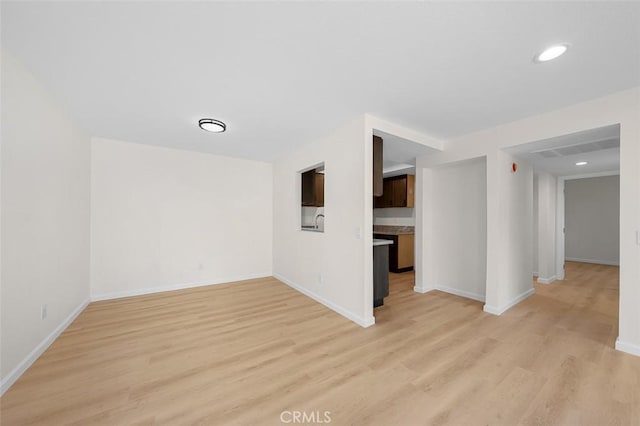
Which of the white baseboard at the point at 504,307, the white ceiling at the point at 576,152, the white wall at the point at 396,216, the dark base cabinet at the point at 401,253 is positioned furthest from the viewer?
the white wall at the point at 396,216

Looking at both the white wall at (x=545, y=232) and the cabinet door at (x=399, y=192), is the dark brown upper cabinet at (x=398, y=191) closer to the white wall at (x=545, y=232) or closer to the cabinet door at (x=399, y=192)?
the cabinet door at (x=399, y=192)

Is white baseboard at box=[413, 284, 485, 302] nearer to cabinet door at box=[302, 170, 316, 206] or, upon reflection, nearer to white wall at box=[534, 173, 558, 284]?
white wall at box=[534, 173, 558, 284]

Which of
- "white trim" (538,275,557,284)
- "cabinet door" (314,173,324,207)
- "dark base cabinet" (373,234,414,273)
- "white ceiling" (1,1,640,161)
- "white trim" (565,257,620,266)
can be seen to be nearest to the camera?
"white ceiling" (1,1,640,161)

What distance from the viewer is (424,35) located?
151 cm

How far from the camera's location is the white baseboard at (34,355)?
164 centimetres

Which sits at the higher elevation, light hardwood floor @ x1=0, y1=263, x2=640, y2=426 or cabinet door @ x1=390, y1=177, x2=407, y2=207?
cabinet door @ x1=390, y1=177, x2=407, y2=207

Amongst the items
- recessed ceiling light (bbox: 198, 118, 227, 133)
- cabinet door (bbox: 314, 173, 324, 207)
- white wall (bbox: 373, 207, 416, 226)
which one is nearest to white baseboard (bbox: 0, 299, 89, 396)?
recessed ceiling light (bbox: 198, 118, 227, 133)

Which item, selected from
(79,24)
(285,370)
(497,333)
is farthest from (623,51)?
(79,24)

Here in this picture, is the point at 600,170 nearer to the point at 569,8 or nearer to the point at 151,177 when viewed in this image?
the point at 569,8

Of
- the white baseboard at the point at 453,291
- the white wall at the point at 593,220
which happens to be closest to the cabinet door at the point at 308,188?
the white baseboard at the point at 453,291

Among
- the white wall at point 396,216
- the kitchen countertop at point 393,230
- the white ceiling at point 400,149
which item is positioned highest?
the white ceiling at point 400,149

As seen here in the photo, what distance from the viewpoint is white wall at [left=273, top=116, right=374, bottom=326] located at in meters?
2.69

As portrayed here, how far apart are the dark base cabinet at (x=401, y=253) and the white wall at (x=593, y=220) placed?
543cm

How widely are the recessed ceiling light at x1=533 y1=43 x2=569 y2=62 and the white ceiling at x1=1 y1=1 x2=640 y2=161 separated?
0.16ft
